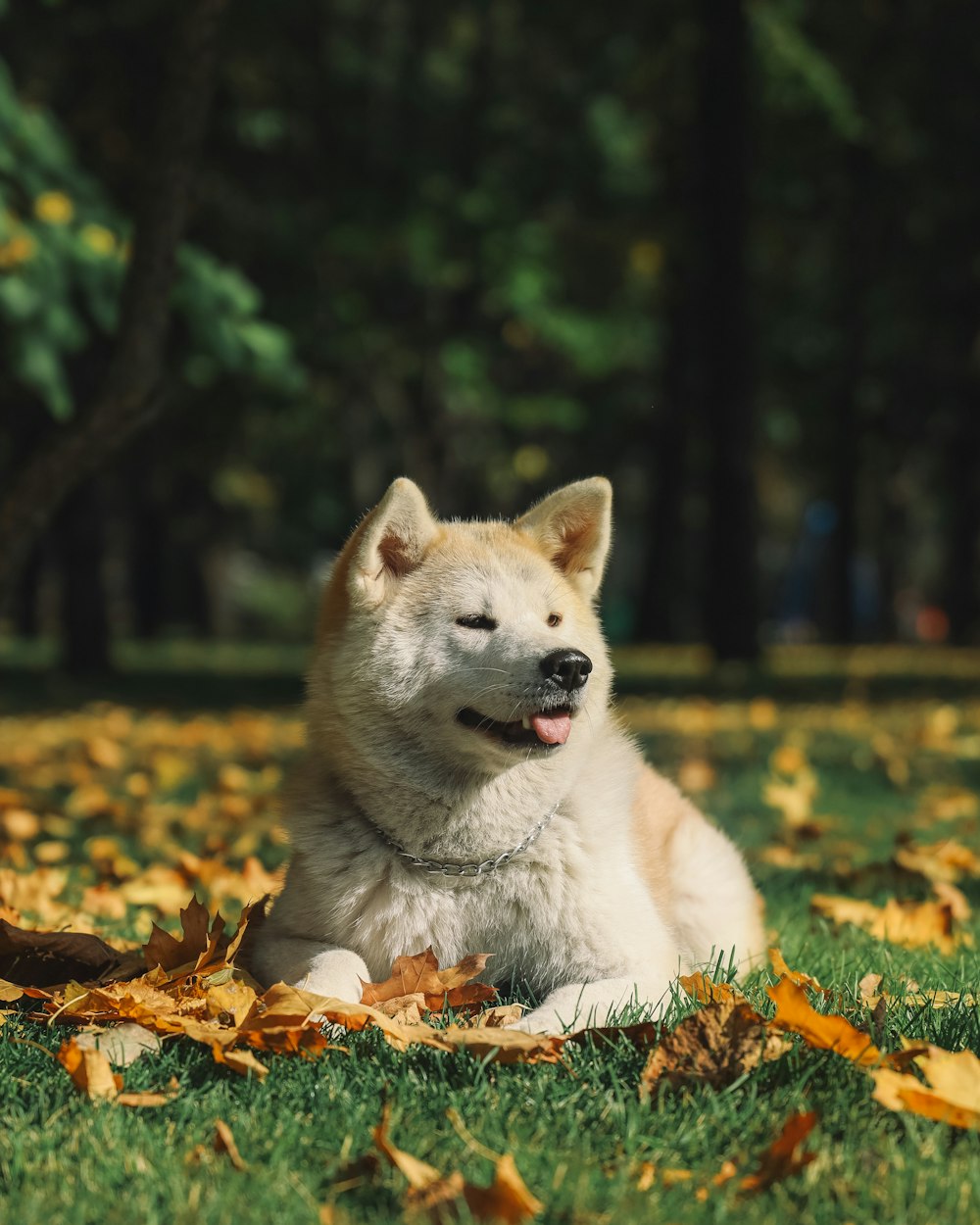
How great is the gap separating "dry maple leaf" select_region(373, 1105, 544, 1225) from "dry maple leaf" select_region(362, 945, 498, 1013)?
939mm

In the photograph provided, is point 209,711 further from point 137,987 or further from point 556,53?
point 556,53

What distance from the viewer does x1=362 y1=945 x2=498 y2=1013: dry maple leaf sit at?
10.8ft

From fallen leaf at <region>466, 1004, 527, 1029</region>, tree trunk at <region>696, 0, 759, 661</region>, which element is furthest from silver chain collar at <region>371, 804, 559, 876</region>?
tree trunk at <region>696, 0, 759, 661</region>

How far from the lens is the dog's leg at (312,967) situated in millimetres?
3287

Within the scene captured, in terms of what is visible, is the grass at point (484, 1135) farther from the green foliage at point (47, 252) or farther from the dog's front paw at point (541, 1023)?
the green foliage at point (47, 252)

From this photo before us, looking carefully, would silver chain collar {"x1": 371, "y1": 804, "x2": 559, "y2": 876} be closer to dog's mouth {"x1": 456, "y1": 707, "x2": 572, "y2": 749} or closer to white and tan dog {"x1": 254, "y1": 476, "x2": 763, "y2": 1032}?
white and tan dog {"x1": 254, "y1": 476, "x2": 763, "y2": 1032}

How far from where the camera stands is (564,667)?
11.0 feet

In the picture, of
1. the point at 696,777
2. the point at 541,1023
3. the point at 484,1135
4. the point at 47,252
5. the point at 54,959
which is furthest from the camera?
the point at 696,777

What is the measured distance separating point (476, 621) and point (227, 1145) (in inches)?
59.4

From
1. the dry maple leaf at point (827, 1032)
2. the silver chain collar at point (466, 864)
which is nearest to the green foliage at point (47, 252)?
the silver chain collar at point (466, 864)

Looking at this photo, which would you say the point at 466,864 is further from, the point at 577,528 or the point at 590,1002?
the point at 577,528

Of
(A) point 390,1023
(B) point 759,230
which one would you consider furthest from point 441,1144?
(B) point 759,230

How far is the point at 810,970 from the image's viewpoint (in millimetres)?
3855

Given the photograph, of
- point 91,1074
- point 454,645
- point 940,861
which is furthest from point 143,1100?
point 940,861
